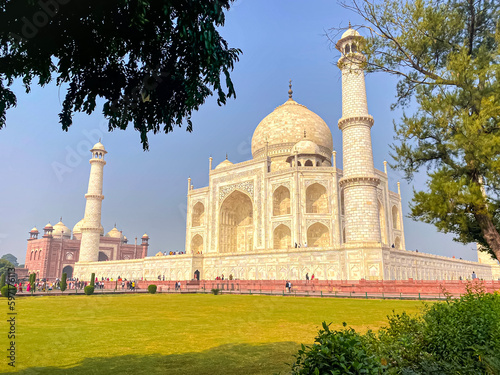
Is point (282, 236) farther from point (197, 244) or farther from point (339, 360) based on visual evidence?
point (339, 360)

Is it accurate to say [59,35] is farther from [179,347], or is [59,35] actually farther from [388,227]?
[388,227]

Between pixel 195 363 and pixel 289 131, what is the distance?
3500cm

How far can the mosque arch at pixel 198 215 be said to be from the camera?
3878 cm

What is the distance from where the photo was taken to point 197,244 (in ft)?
129

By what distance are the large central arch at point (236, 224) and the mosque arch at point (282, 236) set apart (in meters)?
4.11

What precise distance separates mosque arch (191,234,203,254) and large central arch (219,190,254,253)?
4053mm

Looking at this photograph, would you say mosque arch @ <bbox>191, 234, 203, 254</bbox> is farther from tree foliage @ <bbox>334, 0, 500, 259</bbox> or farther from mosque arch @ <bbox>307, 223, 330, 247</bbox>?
tree foliage @ <bbox>334, 0, 500, 259</bbox>

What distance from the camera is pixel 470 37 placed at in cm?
940

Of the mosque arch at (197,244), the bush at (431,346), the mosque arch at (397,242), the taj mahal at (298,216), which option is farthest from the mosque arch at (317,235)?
the bush at (431,346)

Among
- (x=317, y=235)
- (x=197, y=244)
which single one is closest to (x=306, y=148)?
(x=317, y=235)

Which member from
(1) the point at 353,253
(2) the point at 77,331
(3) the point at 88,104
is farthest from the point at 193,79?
(1) the point at 353,253

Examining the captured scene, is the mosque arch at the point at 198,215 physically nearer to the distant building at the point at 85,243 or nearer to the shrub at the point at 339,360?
the distant building at the point at 85,243

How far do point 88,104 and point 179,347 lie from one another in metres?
4.25

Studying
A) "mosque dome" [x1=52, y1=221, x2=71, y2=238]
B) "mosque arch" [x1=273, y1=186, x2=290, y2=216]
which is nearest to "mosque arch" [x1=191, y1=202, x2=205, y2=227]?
"mosque arch" [x1=273, y1=186, x2=290, y2=216]
